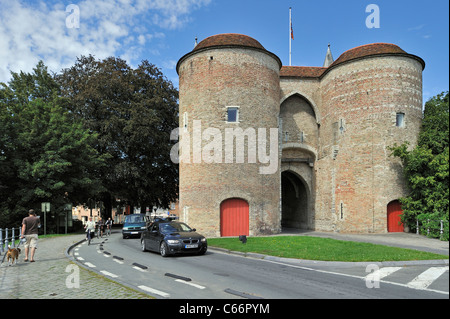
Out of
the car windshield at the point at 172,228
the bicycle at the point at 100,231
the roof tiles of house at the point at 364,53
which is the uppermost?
the roof tiles of house at the point at 364,53

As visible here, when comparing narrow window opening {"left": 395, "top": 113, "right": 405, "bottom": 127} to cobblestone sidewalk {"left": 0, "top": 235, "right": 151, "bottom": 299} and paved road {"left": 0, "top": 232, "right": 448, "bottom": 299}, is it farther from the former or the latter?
cobblestone sidewalk {"left": 0, "top": 235, "right": 151, "bottom": 299}

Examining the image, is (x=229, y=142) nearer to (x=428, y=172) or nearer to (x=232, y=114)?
(x=232, y=114)

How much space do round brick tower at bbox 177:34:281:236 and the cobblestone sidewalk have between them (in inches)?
467

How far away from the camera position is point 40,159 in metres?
27.2

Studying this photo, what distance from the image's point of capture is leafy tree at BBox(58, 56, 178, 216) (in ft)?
113

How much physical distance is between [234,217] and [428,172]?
12.4m

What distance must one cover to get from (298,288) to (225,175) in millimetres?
14788

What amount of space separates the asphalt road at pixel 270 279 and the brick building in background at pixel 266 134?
10491 millimetres

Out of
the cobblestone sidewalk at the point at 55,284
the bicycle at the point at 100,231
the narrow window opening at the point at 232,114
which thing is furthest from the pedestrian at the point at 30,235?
the narrow window opening at the point at 232,114

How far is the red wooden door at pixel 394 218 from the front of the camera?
23141 millimetres

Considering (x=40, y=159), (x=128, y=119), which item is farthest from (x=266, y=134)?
(x=128, y=119)

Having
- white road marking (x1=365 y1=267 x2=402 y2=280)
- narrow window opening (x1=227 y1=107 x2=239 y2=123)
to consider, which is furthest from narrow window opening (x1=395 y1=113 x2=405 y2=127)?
white road marking (x1=365 y1=267 x2=402 y2=280)

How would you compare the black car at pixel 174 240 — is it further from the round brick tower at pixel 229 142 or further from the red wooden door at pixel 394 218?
the red wooden door at pixel 394 218
